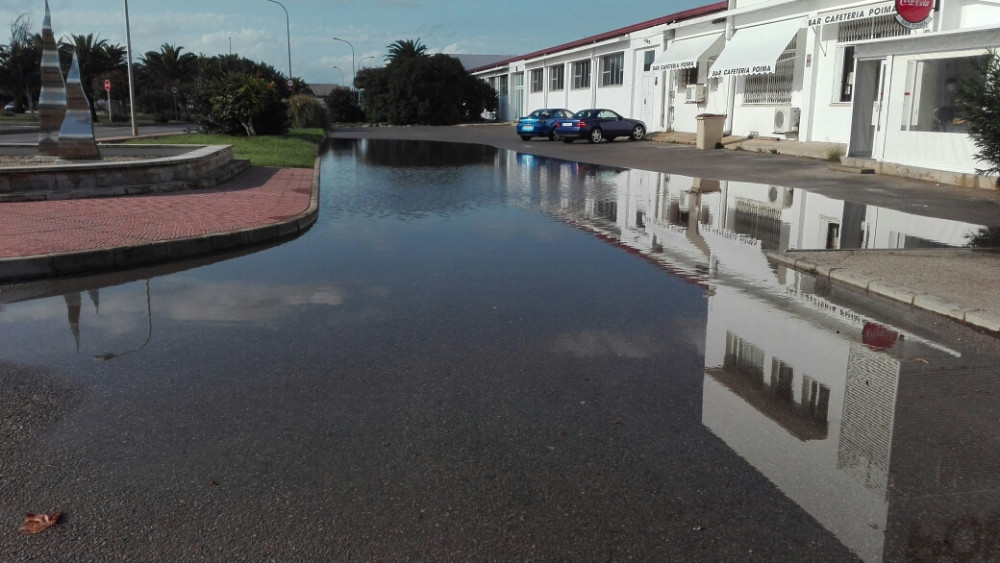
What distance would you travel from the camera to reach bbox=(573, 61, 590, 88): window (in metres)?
51.0

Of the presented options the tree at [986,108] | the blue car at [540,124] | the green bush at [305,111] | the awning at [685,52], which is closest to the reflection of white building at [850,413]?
the tree at [986,108]

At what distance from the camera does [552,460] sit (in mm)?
4336

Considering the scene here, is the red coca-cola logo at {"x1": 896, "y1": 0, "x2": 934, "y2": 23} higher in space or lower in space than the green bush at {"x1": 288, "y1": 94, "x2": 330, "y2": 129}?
higher

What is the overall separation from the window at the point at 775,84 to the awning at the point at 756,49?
16.4 inches

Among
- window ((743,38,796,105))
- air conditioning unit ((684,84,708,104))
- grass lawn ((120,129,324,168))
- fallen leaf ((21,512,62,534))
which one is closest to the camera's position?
fallen leaf ((21,512,62,534))

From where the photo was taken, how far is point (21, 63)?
2522 inches

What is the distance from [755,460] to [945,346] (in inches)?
113

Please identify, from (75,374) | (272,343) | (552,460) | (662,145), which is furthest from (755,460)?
(662,145)

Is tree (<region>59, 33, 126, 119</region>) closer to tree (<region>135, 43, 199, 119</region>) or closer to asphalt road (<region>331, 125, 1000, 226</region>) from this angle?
tree (<region>135, 43, 199, 119</region>)

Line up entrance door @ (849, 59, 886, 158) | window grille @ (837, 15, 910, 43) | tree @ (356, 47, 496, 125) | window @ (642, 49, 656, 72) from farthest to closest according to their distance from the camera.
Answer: tree @ (356, 47, 496, 125) < window @ (642, 49, 656, 72) < window grille @ (837, 15, 910, 43) < entrance door @ (849, 59, 886, 158)

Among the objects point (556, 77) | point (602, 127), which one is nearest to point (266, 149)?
point (602, 127)

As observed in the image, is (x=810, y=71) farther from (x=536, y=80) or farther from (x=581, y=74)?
(x=536, y=80)

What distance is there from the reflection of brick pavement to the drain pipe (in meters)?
21.1

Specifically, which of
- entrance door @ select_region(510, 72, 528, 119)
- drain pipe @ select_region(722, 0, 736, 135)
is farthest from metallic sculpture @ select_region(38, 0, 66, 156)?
entrance door @ select_region(510, 72, 528, 119)
